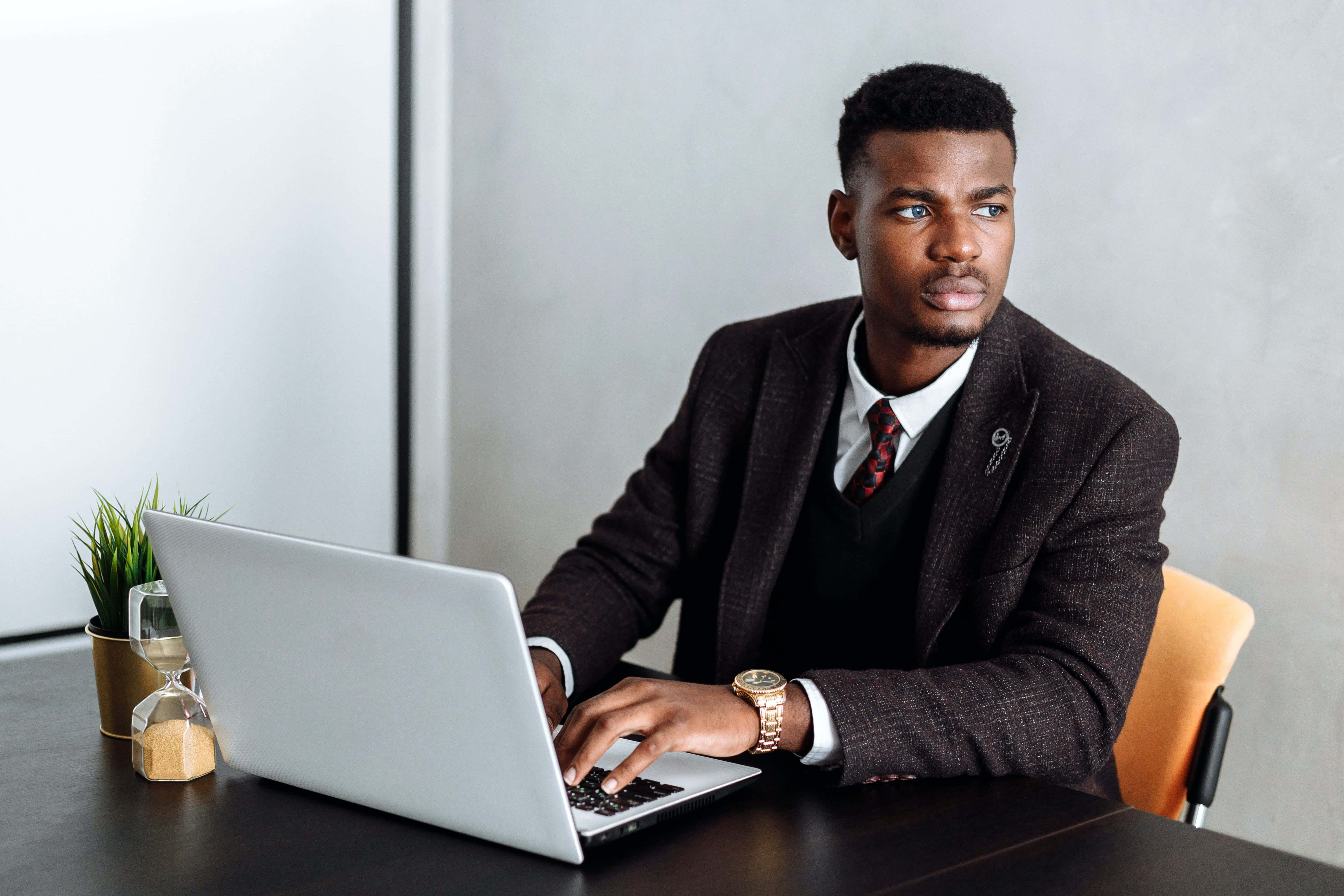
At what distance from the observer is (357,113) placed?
298 cm

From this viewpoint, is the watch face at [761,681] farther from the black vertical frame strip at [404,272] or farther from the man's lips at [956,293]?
the black vertical frame strip at [404,272]

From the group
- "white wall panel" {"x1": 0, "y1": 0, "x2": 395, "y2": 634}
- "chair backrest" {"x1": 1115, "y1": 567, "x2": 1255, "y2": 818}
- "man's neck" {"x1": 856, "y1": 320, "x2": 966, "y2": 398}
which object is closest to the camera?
"chair backrest" {"x1": 1115, "y1": 567, "x2": 1255, "y2": 818}

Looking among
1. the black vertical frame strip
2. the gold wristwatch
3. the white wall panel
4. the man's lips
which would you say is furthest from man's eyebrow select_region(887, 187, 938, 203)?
the black vertical frame strip

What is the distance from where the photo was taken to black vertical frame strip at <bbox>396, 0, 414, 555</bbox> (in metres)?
3.08

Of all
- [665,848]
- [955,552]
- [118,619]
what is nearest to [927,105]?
[955,552]

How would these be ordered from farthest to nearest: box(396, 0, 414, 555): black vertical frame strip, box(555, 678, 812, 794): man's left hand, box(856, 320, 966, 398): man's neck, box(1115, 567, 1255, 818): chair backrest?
1. box(396, 0, 414, 555): black vertical frame strip
2. box(856, 320, 966, 398): man's neck
3. box(1115, 567, 1255, 818): chair backrest
4. box(555, 678, 812, 794): man's left hand

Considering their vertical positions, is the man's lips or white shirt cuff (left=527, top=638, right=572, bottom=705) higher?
the man's lips

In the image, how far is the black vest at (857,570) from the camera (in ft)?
5.18

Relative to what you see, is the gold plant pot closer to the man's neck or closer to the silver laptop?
the silver laptop

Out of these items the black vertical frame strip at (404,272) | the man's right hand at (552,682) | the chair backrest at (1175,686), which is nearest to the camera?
the man's right hand at (552,682)

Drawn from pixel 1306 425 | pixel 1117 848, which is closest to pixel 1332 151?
pixel 1306 425

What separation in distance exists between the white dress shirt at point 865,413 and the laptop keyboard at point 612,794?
1.14 feet

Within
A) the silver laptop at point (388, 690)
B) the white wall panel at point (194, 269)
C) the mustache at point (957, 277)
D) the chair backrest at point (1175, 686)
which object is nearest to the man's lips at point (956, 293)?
the mustache at point (957, 277)

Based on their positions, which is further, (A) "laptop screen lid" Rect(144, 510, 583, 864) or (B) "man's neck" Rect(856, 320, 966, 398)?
Result: (B) "man's neck" Rect(856, 320, 966, 398)
